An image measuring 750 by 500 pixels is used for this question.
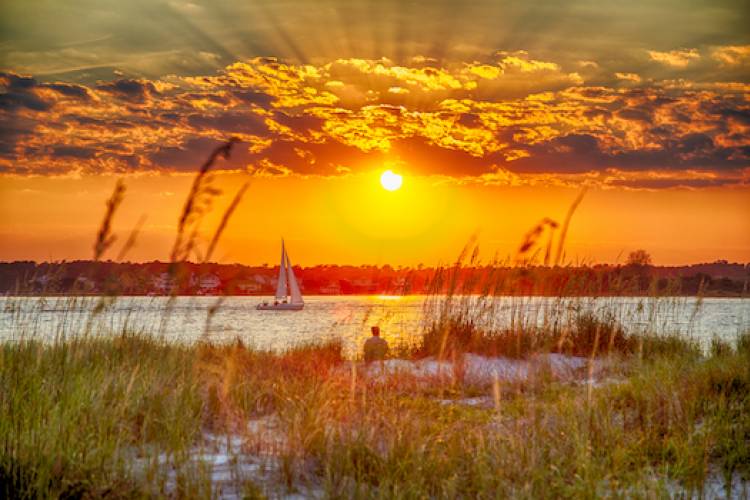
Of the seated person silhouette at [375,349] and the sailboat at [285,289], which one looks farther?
the sailboat at [285,289]

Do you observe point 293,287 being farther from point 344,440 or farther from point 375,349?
point 344,440

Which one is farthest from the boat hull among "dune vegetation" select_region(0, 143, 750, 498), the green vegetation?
the green vegetation

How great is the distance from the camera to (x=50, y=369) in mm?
6133

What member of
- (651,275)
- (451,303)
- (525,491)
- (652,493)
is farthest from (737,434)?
(651,275)

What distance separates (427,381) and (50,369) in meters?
4.21

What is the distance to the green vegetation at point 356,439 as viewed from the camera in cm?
410

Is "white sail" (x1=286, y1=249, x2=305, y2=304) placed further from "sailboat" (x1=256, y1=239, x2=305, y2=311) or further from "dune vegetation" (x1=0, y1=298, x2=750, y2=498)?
"dune vegetation" (x1=0, y1=298, x2=750, y2=498)

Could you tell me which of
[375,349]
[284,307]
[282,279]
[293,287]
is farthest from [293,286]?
[375,349]

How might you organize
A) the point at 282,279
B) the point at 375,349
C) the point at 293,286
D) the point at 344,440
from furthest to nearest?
the point at 293,286, the point at 282,279, the point at 375,349, the point at 344,440

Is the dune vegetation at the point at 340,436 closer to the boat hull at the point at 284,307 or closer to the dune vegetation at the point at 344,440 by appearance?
the dune vegetation at the point at 344,440

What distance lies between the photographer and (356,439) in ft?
15.4

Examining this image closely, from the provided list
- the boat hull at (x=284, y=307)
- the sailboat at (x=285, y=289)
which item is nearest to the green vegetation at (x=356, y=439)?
the sailboat at (x=285, y=289)

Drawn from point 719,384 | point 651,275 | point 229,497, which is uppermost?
point 651,275

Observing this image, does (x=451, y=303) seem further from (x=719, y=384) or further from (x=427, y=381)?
(x=719, y=384)
